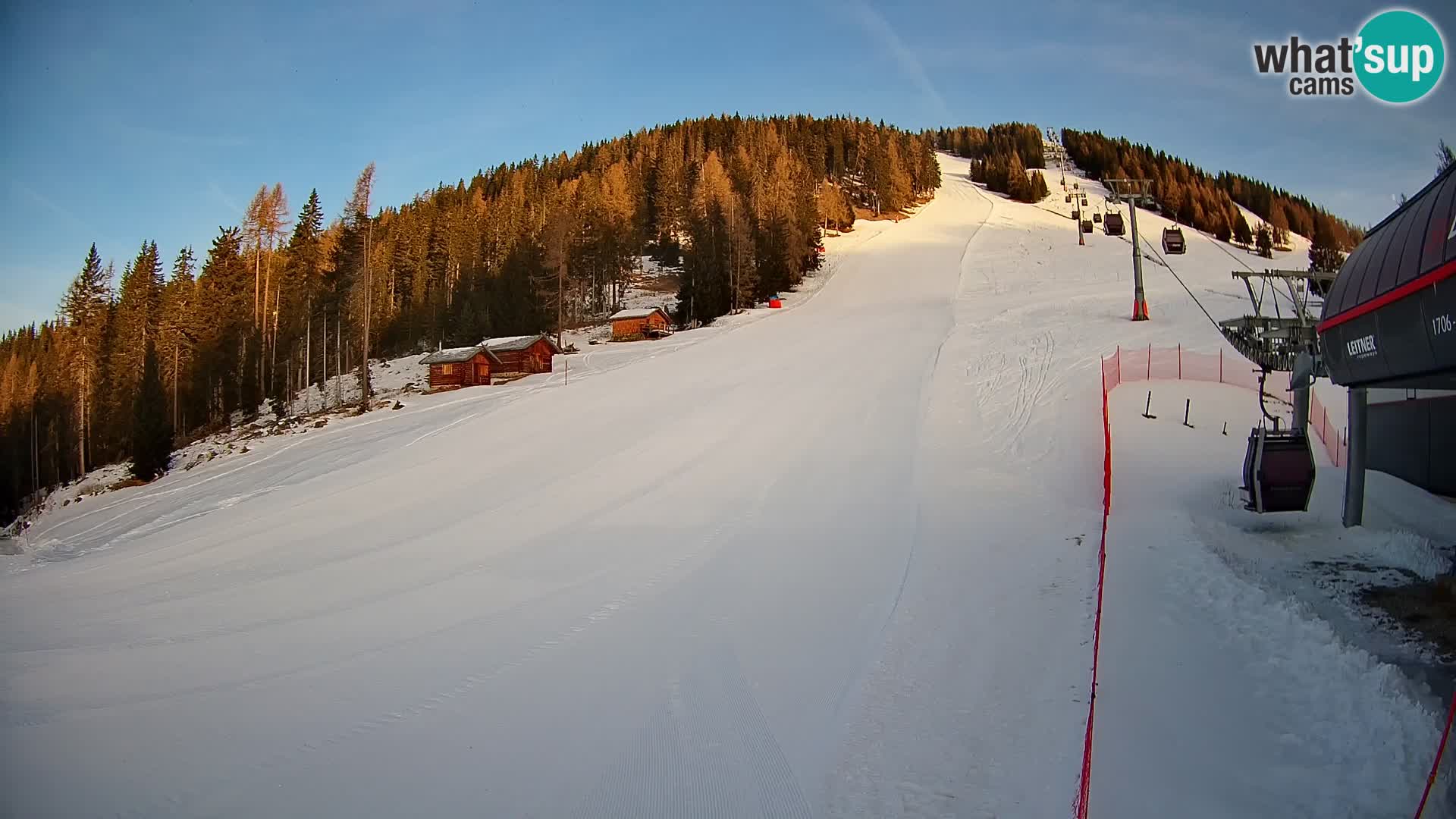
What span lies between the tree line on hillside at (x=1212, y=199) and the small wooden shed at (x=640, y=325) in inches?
2281

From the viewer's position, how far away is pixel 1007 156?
465 feet

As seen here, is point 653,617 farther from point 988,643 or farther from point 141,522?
point 141,522

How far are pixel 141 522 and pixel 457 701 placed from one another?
1925cm

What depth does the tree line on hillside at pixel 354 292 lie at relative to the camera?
46.8m

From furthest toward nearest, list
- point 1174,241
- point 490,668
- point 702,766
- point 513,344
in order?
point 513,344
point 1174,241
point 490,668
point 702,766

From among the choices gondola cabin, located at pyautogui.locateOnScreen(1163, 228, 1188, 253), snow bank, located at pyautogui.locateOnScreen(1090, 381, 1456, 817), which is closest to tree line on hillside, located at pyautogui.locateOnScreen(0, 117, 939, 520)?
gondola cabin, located at pyautogui.locateOnScreen(1163, 228, 1188, 253)

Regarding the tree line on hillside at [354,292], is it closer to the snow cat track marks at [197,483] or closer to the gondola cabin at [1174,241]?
the snow cat track marks at [197,483]

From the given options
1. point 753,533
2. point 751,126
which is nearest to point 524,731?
point 753,533

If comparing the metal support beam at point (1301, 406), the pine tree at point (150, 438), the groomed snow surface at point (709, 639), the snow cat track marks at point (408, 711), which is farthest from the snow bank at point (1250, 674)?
the pine tree at point (150, 438)

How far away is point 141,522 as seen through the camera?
21.5m

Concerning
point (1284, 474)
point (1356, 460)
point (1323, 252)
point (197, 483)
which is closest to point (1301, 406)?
point (1284, 474)

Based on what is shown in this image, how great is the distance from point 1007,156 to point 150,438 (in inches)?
5600

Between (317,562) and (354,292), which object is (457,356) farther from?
(317,562)

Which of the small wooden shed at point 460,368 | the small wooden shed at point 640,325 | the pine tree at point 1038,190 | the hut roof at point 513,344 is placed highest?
the pine tree at point 1038,190
